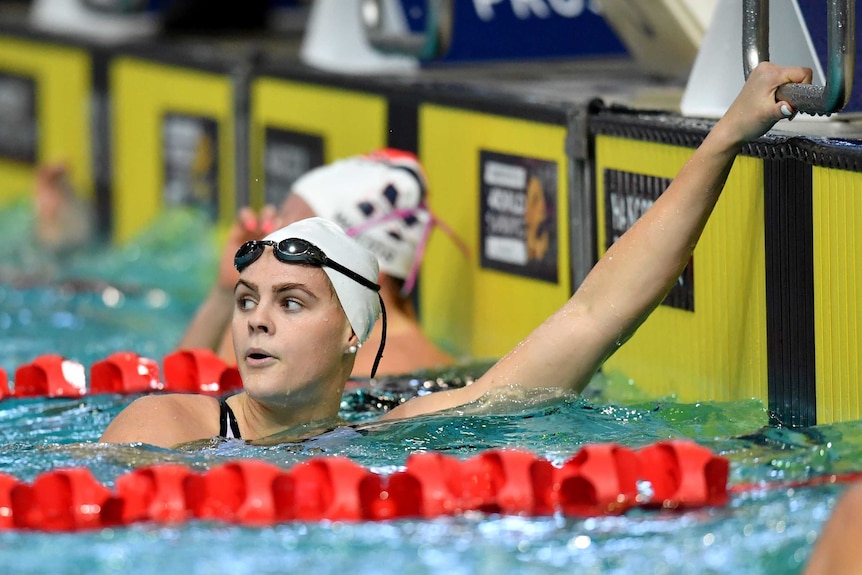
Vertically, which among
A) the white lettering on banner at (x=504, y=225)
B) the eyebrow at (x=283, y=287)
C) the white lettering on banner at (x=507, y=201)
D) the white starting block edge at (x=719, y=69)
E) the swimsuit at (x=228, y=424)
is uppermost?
the white starting block edge at (x=719, y=69)

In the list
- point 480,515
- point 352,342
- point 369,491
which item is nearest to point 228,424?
point 352,342

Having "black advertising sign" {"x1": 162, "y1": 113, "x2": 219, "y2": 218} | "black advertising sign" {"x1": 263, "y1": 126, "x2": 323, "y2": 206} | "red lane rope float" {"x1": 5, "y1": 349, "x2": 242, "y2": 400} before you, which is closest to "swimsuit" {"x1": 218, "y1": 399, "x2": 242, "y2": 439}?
"red lane rope float" {"x1": 5, "y1": 349, "x2": 242, "y2": 400}

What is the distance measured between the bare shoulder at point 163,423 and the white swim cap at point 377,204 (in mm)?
1194

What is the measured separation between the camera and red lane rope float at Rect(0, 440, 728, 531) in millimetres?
2617

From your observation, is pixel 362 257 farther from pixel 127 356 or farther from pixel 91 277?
pixel 91 277

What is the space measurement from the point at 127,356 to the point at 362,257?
101 cm

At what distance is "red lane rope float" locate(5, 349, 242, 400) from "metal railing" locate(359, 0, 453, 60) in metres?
1.28

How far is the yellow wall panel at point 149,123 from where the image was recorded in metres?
6.19

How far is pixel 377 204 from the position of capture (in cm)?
435

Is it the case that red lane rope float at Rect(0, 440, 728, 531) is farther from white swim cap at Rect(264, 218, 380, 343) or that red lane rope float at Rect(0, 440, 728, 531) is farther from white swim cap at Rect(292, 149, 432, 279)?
white swim cap at Rect(292, 149, 432, 279)

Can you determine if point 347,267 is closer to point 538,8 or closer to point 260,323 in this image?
point 260,323

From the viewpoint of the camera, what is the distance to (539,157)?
4.40 m

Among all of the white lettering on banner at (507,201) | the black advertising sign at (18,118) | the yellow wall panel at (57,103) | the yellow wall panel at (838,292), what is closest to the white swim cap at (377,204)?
the white lettering on banner at (507,201)

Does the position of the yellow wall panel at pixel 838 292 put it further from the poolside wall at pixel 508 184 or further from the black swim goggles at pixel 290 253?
the black swim goggles at pixel 290 253
